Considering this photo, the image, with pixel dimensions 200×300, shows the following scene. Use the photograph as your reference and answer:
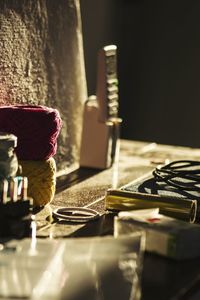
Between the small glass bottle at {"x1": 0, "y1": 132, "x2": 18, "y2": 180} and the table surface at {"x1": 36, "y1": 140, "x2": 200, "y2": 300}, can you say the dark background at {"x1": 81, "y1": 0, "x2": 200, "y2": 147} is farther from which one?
the small glass bottle at {"x1": 0, "y1": 132, "x2": 18, "y2": 180}

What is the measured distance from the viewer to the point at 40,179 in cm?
117

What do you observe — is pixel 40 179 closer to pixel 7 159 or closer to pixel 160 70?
pixel 7 159

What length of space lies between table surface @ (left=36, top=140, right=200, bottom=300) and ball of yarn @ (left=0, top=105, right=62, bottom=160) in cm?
10

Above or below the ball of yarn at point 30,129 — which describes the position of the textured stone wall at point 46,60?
above

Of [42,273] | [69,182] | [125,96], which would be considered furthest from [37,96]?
[125,96]

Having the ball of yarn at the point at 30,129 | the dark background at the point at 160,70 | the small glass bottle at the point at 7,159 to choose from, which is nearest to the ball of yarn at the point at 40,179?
the ball of yarn at the point at 30,129

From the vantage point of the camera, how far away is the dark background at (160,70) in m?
2.39

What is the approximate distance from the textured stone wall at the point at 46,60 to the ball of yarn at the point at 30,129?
6.6 inches

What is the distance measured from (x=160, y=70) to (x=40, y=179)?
134 centimetres

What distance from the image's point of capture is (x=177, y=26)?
2.40 m

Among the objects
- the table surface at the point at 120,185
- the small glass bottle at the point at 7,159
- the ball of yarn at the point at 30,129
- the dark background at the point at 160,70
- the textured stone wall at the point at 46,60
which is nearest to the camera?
the table surface at the point at 120,185

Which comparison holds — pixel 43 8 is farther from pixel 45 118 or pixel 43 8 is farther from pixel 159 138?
pixel 159 138

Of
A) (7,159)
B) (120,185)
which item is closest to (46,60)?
(120,185)

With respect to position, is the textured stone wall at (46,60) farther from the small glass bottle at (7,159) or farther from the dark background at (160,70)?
the dark background at (160,70)
